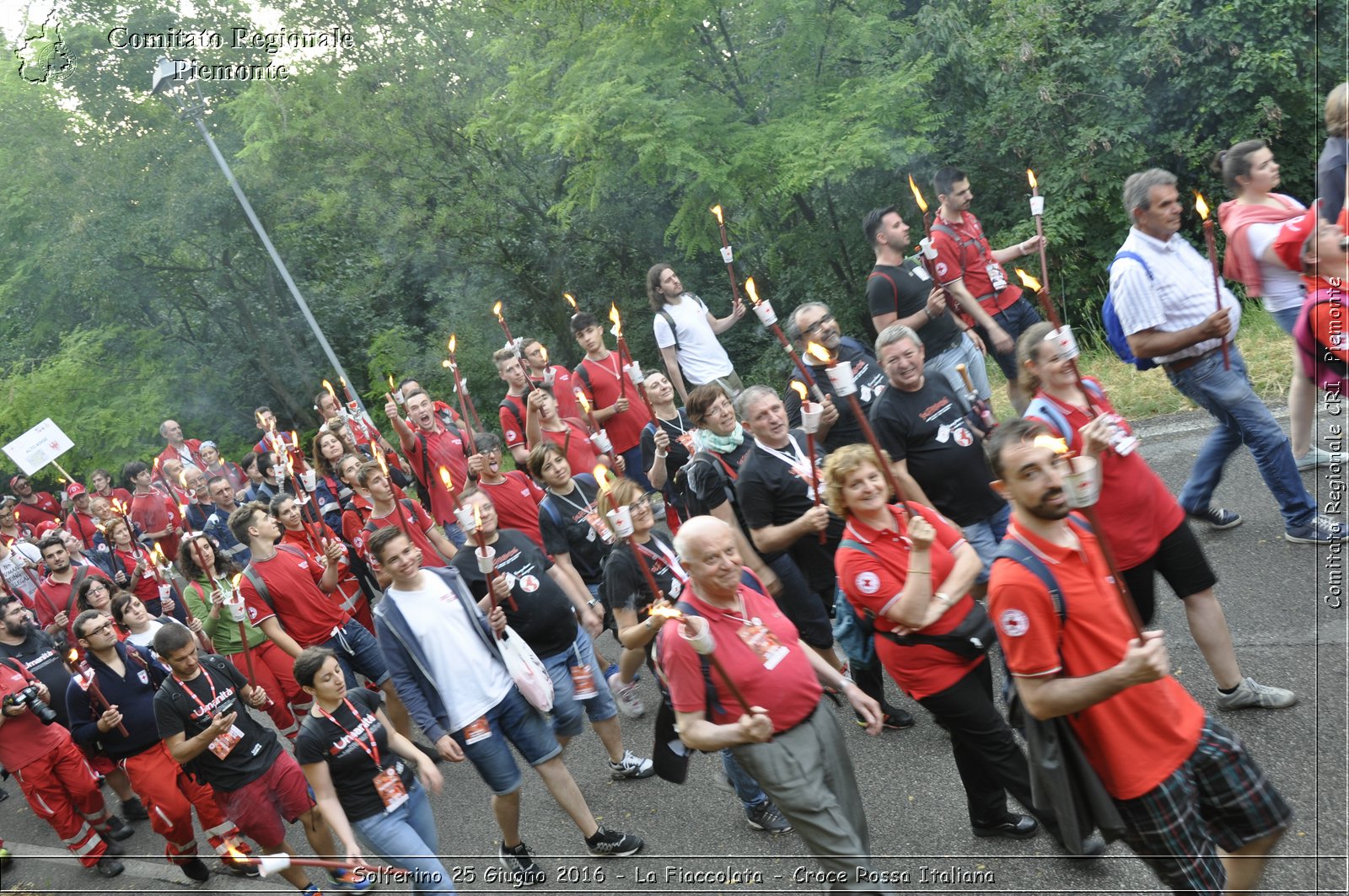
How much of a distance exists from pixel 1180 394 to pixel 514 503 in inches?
215

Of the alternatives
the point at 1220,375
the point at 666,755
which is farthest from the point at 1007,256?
the point at 666,755

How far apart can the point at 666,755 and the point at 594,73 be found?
10.6 meters

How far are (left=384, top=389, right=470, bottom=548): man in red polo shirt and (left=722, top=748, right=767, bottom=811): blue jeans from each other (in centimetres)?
436

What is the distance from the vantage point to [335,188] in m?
19.5

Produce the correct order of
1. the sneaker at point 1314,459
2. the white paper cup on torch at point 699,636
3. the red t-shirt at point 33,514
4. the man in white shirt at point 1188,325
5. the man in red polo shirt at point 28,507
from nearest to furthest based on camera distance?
the white paper cup on torch at point 699,636 < the man in white shirt at point 1188,325 < the sneaker at point 1314,459 < the man in red polo shirt at point 28,507 < the red t-shirt at point 33,514

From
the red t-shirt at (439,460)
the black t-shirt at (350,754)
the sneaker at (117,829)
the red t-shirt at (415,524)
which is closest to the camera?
the black t-shirt at (350,754)

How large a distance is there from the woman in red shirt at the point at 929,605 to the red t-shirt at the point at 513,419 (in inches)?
198

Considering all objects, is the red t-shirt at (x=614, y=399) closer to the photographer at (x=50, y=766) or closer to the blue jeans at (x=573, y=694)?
the blue jeans at (x=573, y=694)

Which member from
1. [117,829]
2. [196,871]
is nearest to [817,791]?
[196,871]

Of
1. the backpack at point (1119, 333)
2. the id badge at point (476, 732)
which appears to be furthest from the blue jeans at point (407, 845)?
the backpack at point (1119, 333)

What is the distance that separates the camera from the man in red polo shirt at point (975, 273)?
24.0ft

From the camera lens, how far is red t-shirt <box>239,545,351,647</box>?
7.04m

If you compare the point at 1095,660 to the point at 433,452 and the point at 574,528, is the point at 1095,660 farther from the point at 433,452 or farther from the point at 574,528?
the point at 433,452

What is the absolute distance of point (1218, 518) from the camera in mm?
6316
